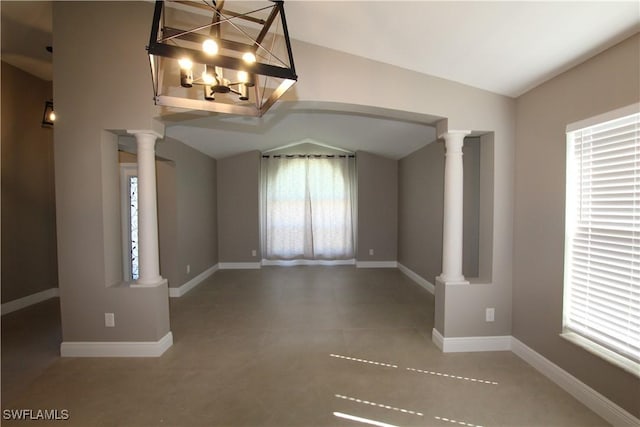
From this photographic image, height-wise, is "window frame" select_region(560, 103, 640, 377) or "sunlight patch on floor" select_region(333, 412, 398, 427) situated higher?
"window frame" select_region(560, 103, 640, 377)

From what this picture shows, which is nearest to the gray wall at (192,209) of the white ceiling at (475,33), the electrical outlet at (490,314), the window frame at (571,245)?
the white ceiling at (475,33)

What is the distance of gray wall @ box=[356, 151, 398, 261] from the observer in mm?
6680

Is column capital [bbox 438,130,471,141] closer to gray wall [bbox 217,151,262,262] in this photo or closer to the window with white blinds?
the window with white blinds

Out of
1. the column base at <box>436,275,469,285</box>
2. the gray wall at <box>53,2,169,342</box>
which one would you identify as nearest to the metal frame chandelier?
the gray wall at <box>53,2,169,342</box>

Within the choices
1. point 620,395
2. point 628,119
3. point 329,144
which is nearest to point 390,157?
point 329,144

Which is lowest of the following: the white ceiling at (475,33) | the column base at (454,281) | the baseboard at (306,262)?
the baseboard at (306,262)

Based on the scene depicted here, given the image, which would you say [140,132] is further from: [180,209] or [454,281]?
[454,281]

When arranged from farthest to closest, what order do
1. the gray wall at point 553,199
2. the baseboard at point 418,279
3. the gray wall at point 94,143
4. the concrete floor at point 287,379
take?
the baseboard at point 418,279, the gray wall at point 94,143, the concrete floor at point 287,379, the gray wall at point 553,199

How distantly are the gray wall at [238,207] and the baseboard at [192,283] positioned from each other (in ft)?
1.76

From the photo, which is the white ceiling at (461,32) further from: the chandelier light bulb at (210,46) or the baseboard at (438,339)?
the baseboard at (438,339)

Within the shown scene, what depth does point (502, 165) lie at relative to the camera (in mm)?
2854

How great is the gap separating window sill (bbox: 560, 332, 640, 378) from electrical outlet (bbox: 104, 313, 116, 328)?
374cm

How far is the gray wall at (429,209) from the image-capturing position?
3.99 meters

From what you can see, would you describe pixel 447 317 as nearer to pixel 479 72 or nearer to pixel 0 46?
pixel 479 72
